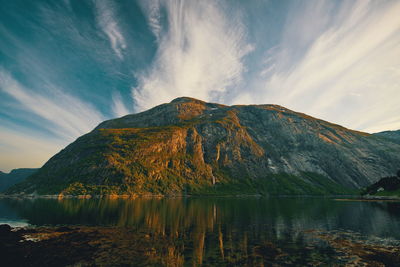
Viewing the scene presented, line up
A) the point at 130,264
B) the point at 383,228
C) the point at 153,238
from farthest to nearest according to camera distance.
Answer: the point at 383,228, the point at 153,238, the point at 130,264

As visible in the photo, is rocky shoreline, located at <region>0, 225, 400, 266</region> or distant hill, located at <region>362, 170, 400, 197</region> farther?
distant hill, located at <region>362, 170, 400, 197</region>

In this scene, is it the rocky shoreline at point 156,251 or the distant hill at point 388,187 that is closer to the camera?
the rocky shoreline at point 156,251

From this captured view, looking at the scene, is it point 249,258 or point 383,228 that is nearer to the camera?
point 249,258

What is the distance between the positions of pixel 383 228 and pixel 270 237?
1177 inches

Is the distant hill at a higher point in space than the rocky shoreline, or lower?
higher

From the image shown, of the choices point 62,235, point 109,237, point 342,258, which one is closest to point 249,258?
point 342,258

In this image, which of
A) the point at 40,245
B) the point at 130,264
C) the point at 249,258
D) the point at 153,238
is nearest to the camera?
the point at 130,264

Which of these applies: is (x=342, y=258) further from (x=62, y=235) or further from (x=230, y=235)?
(x=62, y=235)

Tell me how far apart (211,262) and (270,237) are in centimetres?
1949

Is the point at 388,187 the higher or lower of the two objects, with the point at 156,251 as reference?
higher

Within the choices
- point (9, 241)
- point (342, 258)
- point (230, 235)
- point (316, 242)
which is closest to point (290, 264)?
point (342, 258)

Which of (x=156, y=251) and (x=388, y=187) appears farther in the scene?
(x=388, y=187)

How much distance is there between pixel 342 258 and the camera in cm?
3016

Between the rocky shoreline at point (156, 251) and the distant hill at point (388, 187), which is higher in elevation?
the distant hill at point (388, 187)
